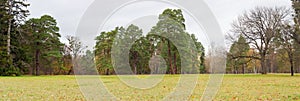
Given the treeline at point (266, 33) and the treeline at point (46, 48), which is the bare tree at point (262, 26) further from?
the treeline at point (46, 48)

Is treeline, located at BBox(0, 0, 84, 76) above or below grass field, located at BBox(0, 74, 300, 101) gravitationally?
above

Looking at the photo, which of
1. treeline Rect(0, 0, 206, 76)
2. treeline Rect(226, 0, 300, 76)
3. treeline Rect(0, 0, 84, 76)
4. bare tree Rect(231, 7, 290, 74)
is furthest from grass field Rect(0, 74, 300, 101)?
treeline Rect(0, 0, 84, 76)

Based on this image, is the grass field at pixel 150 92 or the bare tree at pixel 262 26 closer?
the grass field at pixel 150 92

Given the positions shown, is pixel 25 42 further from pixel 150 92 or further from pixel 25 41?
pixel 150 92

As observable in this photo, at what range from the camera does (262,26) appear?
38750mm

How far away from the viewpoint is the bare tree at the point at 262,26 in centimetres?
3788

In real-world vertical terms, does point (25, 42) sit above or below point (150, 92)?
above

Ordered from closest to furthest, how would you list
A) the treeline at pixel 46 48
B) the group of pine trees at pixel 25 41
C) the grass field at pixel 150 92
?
1. the grass field at pixel 150 92
2. the treeline at pixel 46 48
3. the group of pine trees at pixel 25 41

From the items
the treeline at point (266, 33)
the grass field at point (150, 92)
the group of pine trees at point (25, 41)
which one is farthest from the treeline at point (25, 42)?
the treeline at point (266, 33)

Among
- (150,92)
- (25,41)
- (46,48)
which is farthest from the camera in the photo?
(46,48)

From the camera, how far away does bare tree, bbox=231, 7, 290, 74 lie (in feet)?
124

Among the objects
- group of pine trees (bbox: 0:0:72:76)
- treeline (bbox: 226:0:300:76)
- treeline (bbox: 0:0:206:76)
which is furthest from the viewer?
group of pine trees (bbox: 0:0:72:76)

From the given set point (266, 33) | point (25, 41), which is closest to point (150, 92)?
point (266, 33)

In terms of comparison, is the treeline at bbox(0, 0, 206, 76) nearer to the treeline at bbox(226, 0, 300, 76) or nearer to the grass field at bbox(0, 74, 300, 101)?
the treeline at bbox(226, 0, 300, 76)
